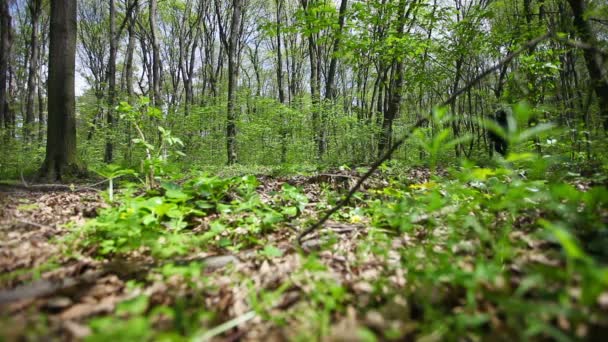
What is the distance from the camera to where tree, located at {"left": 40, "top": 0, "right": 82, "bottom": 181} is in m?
4.52

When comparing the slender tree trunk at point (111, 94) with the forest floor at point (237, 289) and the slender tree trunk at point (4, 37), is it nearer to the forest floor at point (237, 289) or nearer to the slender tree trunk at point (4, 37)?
the slender tree trunk at point (4, 37)

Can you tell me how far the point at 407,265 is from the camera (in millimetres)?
1327

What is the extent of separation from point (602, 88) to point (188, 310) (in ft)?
15.5

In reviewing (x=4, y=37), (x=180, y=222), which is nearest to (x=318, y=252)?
(x=180, y=222)

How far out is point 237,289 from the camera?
1342 mm

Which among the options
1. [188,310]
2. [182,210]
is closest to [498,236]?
[188,310]

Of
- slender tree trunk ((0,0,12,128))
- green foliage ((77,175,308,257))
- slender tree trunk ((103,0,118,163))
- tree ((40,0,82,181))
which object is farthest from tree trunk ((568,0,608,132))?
slender tree trunk ((0,0,12,128))

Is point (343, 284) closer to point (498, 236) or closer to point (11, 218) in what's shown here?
point (498, 236)

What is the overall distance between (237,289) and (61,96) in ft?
17.1

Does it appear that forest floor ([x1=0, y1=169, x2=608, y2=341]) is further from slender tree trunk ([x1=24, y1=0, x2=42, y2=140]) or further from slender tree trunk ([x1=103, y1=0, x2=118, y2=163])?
slender tree trunk ([x1=24, y1=0, x2=42, y2=140])

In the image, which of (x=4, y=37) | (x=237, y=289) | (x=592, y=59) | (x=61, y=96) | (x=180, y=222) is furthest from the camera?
(x=4, y=37)

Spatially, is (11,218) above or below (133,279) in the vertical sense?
above

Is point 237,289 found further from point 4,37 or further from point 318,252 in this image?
point 4,37

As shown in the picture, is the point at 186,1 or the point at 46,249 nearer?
the point at 46,249
